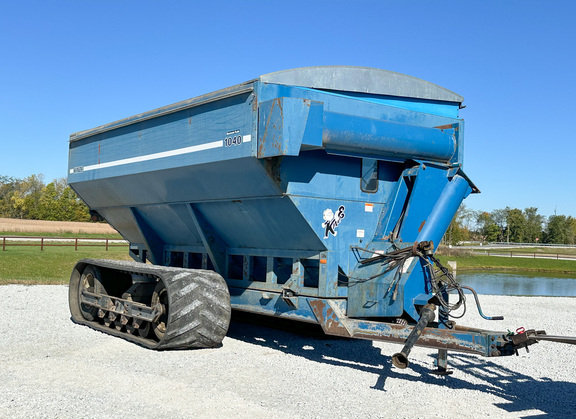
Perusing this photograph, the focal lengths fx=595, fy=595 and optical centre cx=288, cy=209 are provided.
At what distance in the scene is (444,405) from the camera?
535cm

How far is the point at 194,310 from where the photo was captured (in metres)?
7.11

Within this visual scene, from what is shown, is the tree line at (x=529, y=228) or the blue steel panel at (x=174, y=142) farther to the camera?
the tree line at (x=529, y=228)

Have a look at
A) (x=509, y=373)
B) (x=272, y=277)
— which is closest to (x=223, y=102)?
(x=272, y=277)

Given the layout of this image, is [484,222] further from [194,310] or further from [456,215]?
[194,310]

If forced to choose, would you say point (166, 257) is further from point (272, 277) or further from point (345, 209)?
point (345, 209)

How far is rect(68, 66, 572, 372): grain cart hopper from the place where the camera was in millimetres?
6309

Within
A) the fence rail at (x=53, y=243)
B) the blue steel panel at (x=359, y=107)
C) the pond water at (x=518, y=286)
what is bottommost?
the pond water at (x=518, y=286)

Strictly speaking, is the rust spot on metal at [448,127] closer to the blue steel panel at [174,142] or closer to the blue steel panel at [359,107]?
the blue steel panel at [359,107]

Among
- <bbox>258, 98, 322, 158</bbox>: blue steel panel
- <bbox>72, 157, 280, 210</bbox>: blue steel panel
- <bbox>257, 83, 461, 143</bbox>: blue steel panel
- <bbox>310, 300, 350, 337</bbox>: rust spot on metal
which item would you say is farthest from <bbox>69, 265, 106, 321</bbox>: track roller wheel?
<bbox>257, 83, 461, 143</bbox>: blue steel panel

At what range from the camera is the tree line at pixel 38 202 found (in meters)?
69.7

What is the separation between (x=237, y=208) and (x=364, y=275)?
72.0 inches

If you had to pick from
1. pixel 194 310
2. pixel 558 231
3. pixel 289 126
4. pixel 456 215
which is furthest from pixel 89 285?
pixel 558 231

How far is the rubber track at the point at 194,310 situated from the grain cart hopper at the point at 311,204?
0.02 m

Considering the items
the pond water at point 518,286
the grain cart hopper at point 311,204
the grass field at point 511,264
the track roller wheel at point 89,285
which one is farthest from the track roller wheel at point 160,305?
the grass field at point 511,264
